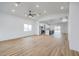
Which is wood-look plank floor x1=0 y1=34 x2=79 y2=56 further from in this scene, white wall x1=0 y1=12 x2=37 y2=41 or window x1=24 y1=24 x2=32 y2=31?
window x1=24 y1=24 x2=32 y2=31

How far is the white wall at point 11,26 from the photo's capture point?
852 cm

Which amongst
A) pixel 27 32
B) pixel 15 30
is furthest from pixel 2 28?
pixel 27 32

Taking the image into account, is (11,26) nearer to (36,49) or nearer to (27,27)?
(27,27)

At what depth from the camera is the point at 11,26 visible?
9.73 meters

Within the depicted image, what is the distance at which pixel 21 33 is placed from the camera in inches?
465

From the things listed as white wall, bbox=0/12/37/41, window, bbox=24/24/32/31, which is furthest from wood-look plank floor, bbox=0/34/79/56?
window, bbox=24/24/32/31

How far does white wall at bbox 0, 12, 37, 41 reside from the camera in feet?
28.0

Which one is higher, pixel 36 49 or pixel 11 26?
pixel 11 26

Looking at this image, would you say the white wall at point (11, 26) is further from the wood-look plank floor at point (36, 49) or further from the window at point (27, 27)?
the wood-look plank floor at point (36, 49)

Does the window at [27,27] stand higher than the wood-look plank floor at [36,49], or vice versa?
the window at [27,27]

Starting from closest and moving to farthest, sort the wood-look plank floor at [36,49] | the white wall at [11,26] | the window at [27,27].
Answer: the wood-look plank floor at [36,49], the white wall at [11,26], the window at [27,27]

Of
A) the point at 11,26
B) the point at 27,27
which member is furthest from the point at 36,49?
the point at 27,27

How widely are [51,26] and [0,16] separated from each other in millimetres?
19466

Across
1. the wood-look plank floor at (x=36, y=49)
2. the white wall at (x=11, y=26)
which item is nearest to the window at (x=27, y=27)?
the white wall at (x=11, y=26)
